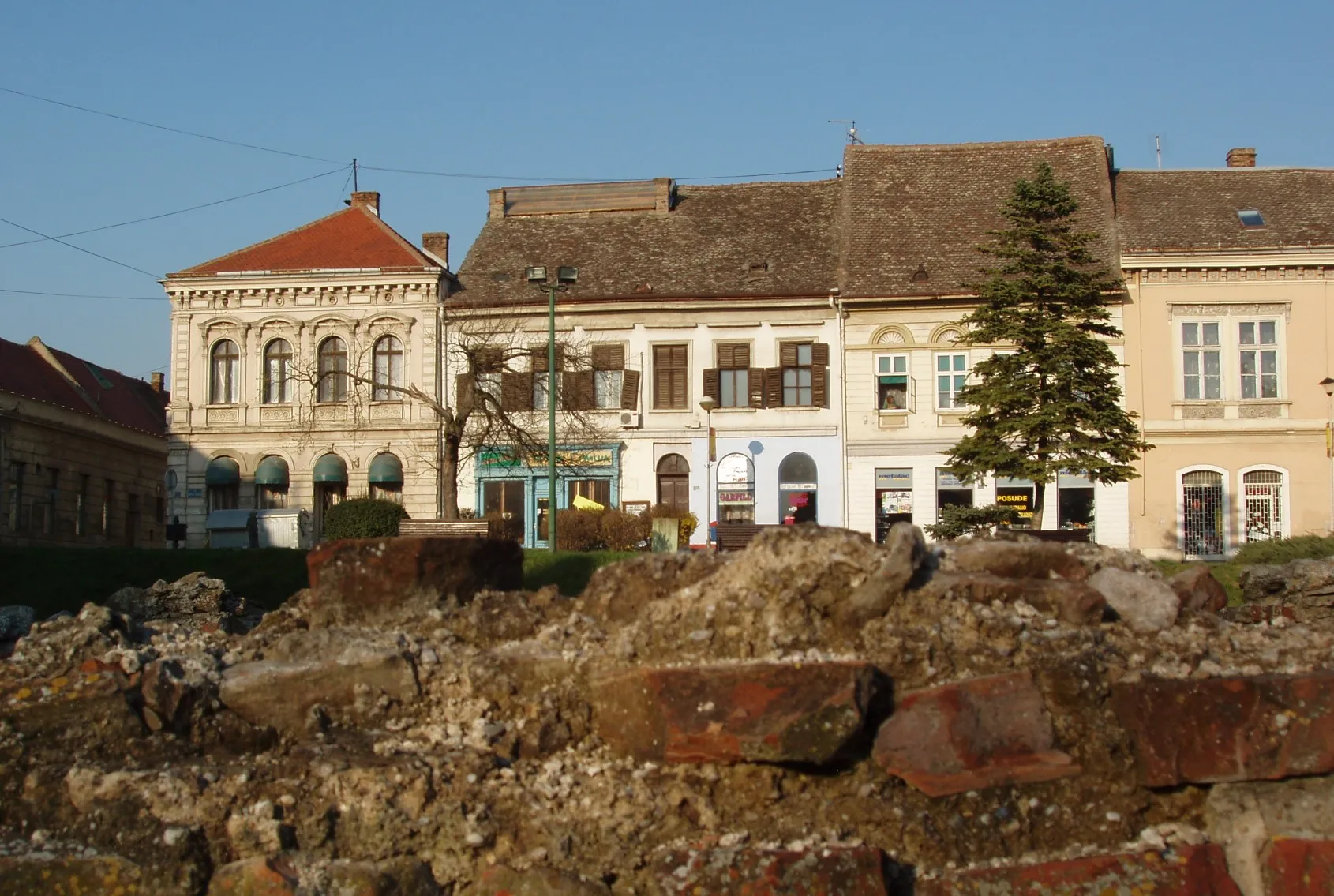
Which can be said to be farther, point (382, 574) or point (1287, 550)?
point (1287, 550)

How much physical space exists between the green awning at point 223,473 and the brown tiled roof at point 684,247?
816 cm

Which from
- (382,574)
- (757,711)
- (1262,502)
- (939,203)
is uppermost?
(939,203)

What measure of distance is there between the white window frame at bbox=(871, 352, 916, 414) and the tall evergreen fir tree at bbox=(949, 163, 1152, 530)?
8444 millimetres

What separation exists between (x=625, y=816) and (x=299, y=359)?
3644 centimetres

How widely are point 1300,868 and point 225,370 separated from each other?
39124 millimetres

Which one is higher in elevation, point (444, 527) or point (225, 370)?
point (225, 370)

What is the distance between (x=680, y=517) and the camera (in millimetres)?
35875

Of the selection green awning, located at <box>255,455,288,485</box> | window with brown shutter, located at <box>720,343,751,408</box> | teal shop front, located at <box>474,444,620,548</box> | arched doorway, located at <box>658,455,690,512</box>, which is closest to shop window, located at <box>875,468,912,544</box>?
window with brown shutter, located at <box>720,343,751,408</box>

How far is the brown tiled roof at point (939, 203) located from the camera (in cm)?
3894

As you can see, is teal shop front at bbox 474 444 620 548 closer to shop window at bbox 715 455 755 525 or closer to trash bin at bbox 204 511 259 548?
shop window at bbox 715 455 755 525

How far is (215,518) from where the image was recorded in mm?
37281

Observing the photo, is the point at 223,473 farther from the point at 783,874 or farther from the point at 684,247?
the point at 783,874

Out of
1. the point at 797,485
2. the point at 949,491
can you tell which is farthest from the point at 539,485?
the point at 949,491

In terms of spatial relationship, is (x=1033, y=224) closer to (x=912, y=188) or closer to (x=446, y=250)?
(x=912, y=188)
